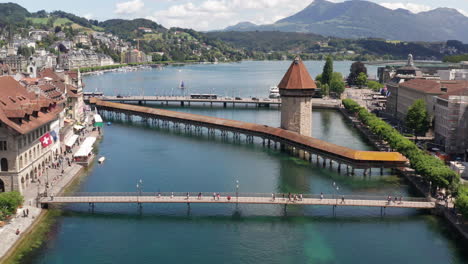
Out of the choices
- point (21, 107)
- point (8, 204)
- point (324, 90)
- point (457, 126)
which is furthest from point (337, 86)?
point (8, 204)

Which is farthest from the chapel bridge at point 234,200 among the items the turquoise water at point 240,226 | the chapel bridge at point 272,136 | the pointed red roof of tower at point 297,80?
the pointed red roof of tower at point 297,80

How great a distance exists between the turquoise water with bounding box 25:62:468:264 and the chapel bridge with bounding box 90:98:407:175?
2076 millimetres

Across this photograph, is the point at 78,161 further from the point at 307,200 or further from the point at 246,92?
the point at 246,92

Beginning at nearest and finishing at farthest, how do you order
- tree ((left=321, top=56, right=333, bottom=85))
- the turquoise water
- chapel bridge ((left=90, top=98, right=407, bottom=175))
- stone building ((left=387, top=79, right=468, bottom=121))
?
the turquoise water, chapel bridge ((left=90, top=98, right=407, bottom=175)), stone building ((left=387, top=79, right=468, bottom=121)), tree ((left=321, top=56, right=333, bottom=85))

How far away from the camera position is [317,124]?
98.3 m

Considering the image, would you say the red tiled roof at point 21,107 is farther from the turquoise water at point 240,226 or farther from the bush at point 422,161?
the bush at point 422,161

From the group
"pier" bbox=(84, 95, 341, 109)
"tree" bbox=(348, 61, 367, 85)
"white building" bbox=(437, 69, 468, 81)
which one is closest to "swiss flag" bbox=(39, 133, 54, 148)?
"pier" bbox=(84, 95, 341, 109)

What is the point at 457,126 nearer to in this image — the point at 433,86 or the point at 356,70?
the point at 433,86

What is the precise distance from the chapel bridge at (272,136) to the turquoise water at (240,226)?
81.7 inches

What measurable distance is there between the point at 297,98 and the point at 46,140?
34.4 m

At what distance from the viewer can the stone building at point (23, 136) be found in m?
46.1

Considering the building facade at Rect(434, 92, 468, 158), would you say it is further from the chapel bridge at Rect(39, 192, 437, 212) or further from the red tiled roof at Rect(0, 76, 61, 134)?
the red tiled roof at Rect(0, 76, 61, 134)

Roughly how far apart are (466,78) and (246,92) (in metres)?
74.2

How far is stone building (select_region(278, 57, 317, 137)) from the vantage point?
72750mm
